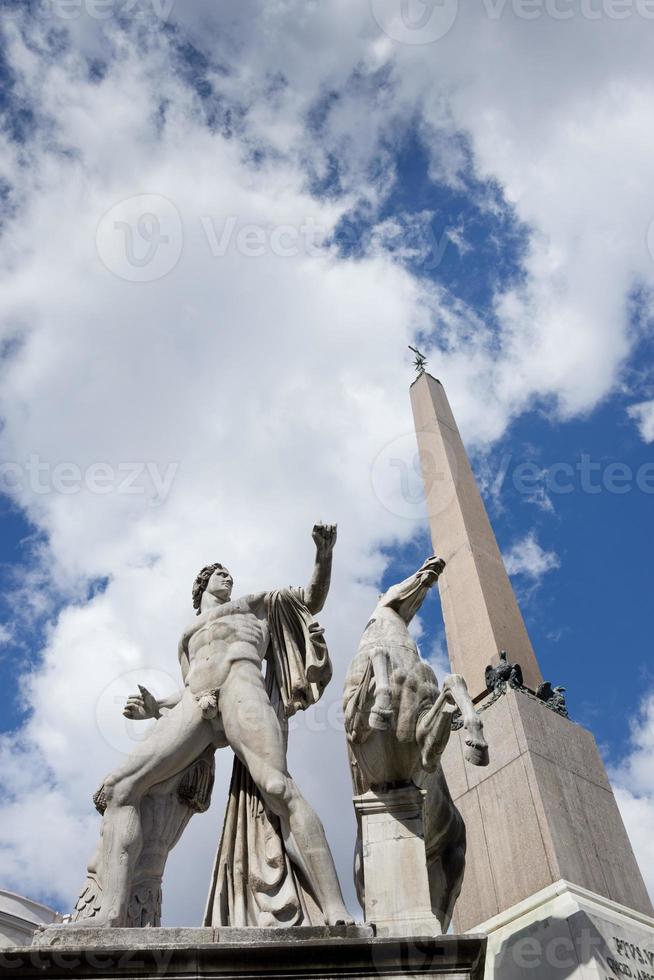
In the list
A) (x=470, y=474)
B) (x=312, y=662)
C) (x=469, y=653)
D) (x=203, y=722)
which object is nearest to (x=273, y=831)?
(x=203, y=722)

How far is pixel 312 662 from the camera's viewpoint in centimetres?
798

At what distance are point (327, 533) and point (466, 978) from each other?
12.0 ft

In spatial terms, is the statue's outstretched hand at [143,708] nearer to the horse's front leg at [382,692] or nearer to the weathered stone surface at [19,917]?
the horse's front leg at [382,692]

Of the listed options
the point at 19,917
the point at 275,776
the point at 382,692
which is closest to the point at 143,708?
the point at 275,776

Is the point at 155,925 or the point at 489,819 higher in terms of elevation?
the point at 489,819

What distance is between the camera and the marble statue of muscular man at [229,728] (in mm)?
6594

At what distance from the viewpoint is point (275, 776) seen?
6875 mm

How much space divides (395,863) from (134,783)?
2.07 meters

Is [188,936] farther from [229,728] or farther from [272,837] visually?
[229,728]

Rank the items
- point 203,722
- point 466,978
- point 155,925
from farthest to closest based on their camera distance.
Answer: point 203,722 → point 155,925 → point 466,978

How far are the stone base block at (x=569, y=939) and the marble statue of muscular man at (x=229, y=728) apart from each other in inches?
109

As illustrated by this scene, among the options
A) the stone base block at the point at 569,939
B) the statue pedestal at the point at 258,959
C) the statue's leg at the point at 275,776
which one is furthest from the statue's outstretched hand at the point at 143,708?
the stone base block at the point at 569,939

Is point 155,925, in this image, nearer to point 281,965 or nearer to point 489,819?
point 281,965

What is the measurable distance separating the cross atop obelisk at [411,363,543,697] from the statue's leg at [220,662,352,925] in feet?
15.5
